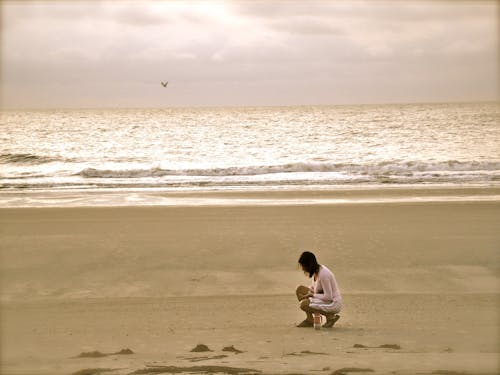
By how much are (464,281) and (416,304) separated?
154cm

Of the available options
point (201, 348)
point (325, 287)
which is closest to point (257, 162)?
point (325, 287)

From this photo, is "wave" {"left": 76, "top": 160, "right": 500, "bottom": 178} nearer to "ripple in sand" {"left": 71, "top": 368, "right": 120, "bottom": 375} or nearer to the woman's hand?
the woman's hand

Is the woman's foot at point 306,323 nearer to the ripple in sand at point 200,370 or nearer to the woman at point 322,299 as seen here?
the woman at point 322,299

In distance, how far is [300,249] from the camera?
11305 millimetres

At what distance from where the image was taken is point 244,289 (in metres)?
9.02

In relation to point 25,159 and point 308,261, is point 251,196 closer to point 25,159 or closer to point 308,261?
point 308,261

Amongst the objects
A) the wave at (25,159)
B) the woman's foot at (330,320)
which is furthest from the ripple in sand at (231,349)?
the wave at (25,159)

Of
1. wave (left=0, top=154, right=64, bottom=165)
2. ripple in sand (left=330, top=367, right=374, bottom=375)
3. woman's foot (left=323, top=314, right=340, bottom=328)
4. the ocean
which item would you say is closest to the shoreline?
the ocean

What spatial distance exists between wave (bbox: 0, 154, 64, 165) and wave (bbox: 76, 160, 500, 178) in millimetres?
8987

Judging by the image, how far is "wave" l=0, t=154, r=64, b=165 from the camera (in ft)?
124

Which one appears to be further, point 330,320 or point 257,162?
point 257,162

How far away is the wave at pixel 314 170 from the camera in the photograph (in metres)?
28.8

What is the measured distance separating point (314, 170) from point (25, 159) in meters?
19.5

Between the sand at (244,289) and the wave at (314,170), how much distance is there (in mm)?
13189
